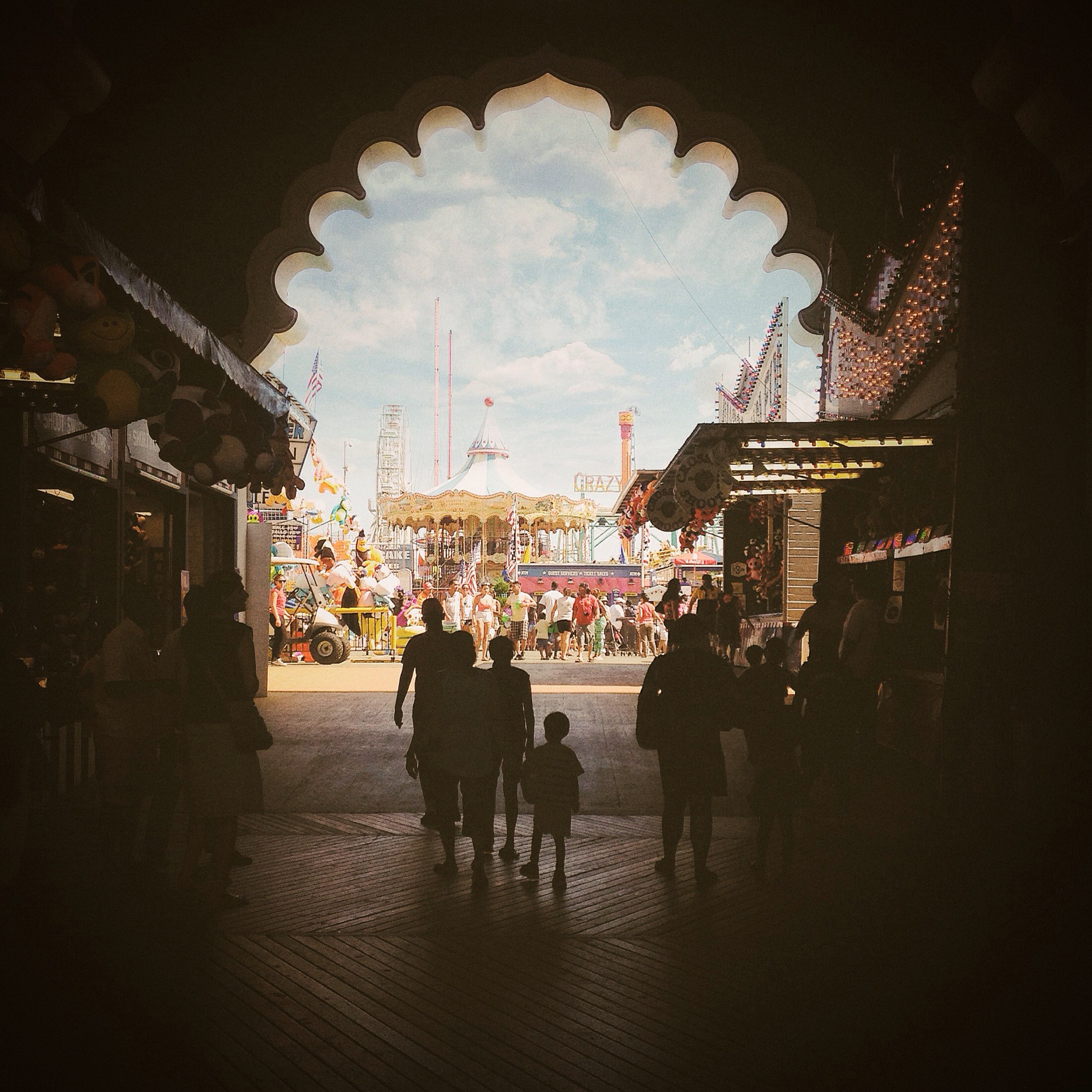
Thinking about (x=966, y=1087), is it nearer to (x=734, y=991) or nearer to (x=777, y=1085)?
(x=777, y=1085)

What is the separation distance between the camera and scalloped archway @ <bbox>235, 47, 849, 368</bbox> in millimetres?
9312

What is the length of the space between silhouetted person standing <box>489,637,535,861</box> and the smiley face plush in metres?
2.52

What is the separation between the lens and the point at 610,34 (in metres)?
9.38

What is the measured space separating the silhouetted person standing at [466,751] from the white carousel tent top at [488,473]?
25.9 metres

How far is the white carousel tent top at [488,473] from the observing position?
31938 millimetres

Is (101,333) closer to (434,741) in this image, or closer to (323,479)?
(434,741)

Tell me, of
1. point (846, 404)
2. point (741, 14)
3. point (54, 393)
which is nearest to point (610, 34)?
point (741, 14)

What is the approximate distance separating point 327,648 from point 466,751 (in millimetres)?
14382

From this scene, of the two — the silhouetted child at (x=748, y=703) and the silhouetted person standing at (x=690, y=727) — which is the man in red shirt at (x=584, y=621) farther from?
the silhouetted person standing at (x=690, y=727)

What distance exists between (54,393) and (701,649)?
4114 millimetres

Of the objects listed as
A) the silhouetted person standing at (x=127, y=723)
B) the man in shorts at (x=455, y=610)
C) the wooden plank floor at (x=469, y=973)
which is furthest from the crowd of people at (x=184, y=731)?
the man in shorts at (x=455, y=610)

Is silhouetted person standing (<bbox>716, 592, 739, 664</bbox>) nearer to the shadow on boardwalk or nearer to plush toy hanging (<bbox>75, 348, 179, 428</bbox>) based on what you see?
the shadow on boardwalk

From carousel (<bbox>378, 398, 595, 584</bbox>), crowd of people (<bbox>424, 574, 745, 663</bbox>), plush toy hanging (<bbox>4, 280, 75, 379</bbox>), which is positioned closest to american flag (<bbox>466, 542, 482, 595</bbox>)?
carousel (<bbox>378, 398, 595, 584</bbox>)

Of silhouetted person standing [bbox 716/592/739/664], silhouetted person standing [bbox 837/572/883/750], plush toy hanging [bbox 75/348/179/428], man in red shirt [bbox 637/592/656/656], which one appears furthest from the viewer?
man in red shirt [bbox 637/592/656/656]
